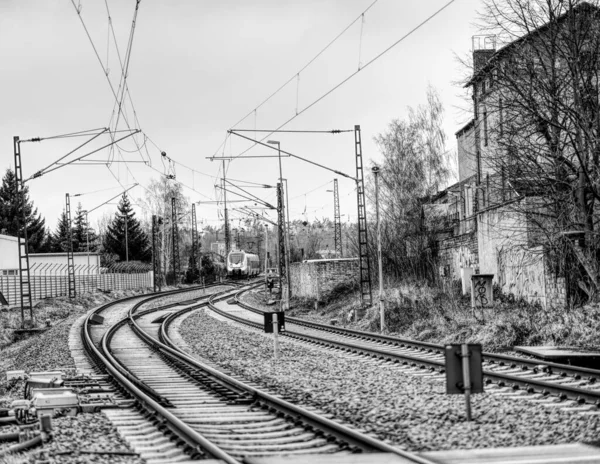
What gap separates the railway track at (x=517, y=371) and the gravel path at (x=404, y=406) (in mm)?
488

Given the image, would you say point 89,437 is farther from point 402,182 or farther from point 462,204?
point 402,182

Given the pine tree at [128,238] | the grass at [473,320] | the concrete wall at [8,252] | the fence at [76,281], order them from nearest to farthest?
1. the grass at [473,320]
2. the fence at [76,281]
3. the concrete wall at [8,252]
4. the pine tree at [128,238]

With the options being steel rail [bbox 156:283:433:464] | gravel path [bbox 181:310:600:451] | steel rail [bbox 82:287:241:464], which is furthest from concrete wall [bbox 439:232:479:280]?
steel rail [bbox 156:283:433:464]

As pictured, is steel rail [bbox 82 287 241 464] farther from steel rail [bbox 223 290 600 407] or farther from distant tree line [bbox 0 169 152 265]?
distant tree line [bbox 0 169 152 265]

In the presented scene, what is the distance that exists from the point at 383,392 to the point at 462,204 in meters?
28.1

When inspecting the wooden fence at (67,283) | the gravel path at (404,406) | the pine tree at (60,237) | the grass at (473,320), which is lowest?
the gravel path at (404,406)

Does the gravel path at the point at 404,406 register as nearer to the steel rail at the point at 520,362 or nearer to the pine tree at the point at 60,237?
the steel rail at the point at 520,362

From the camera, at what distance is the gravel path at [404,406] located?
9508 millimetres

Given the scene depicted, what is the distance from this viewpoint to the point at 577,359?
1619 cm

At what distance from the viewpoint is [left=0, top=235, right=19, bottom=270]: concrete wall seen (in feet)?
200

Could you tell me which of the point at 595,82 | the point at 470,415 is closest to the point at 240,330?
the point at 595,82

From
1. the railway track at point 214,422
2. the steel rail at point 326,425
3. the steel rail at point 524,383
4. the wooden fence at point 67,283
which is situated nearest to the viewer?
the steel rail at point 326,425

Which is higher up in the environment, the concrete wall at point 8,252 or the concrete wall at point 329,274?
the concrete wall at point 8,252

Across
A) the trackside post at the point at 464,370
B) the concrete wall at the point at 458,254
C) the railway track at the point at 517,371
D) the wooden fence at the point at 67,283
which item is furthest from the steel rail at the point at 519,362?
the wooden fence at the point at 67,283
